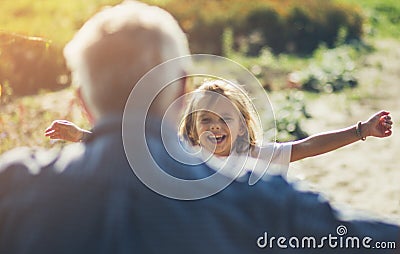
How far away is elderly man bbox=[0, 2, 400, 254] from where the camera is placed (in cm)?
121

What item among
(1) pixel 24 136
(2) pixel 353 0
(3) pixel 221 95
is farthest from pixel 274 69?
(3) pixel 221 95

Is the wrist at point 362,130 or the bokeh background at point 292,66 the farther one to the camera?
the bokeh background at point 292,66

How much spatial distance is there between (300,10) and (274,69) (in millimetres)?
617

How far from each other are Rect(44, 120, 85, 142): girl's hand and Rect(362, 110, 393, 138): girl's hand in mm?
652

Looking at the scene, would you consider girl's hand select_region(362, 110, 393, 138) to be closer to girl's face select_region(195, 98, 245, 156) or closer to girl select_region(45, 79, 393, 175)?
girl select_region(45, 79, 393, 175)

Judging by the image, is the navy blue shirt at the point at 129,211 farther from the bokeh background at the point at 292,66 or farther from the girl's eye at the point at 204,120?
the bokeh background at the point at 292,66

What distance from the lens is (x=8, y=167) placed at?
4.16 feet

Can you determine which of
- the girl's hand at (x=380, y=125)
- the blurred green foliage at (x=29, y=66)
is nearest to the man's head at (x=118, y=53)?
the girl's hand at (x=380, y=125)

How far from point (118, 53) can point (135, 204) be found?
9.4 inches

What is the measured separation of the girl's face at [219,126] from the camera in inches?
84.5

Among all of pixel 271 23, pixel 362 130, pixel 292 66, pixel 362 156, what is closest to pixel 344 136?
pixel 362 130

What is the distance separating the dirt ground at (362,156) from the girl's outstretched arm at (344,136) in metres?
0.61

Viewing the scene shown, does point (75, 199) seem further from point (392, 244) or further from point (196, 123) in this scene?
point (196, 123)

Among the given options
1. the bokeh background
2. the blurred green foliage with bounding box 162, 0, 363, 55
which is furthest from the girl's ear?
the blurred green foliage with bounding box 162, 0, 363, 55
